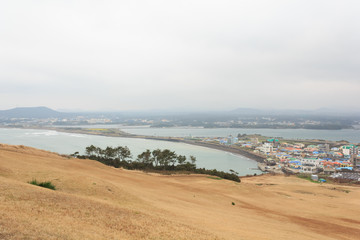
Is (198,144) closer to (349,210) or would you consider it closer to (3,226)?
(349,210)

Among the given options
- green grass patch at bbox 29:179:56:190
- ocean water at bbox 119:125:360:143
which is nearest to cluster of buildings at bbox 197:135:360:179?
ocean water at bbox 119:125:360:143

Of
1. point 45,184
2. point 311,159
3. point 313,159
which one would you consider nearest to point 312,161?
point 311,159

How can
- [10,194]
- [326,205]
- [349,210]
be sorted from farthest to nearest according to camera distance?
[326,205]
[349,210]
[10,194]

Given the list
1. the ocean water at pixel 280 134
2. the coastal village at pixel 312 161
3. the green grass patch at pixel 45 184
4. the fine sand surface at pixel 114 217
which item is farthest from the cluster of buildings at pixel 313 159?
the green grass patch at pixel 45 184

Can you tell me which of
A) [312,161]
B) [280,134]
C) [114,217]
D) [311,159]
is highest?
[114,217]

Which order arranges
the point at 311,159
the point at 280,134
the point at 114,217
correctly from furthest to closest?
the point at 280,134
the point at 311,159
the point at 114,217

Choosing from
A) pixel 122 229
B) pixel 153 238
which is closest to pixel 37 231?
pixel 122 229

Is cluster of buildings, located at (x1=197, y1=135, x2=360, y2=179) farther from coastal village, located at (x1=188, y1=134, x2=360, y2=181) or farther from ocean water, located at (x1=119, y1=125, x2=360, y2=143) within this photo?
ocean water, located at (x1=119, y1=125, x2=360, y2=143)

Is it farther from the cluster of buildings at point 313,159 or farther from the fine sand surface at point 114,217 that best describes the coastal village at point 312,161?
the fine sand surface at point 114,217

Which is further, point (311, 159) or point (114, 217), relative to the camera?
point (311, 159)

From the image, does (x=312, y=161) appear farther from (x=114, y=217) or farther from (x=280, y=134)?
(x=280, y=134)

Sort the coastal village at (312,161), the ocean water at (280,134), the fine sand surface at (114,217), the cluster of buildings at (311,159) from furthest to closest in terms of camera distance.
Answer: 1. the ocean water at (280,134)
2. the cluster of buildings at (311,159)
3. the coastal village at (312,161)
4. the fine sand surface at (114,217)
